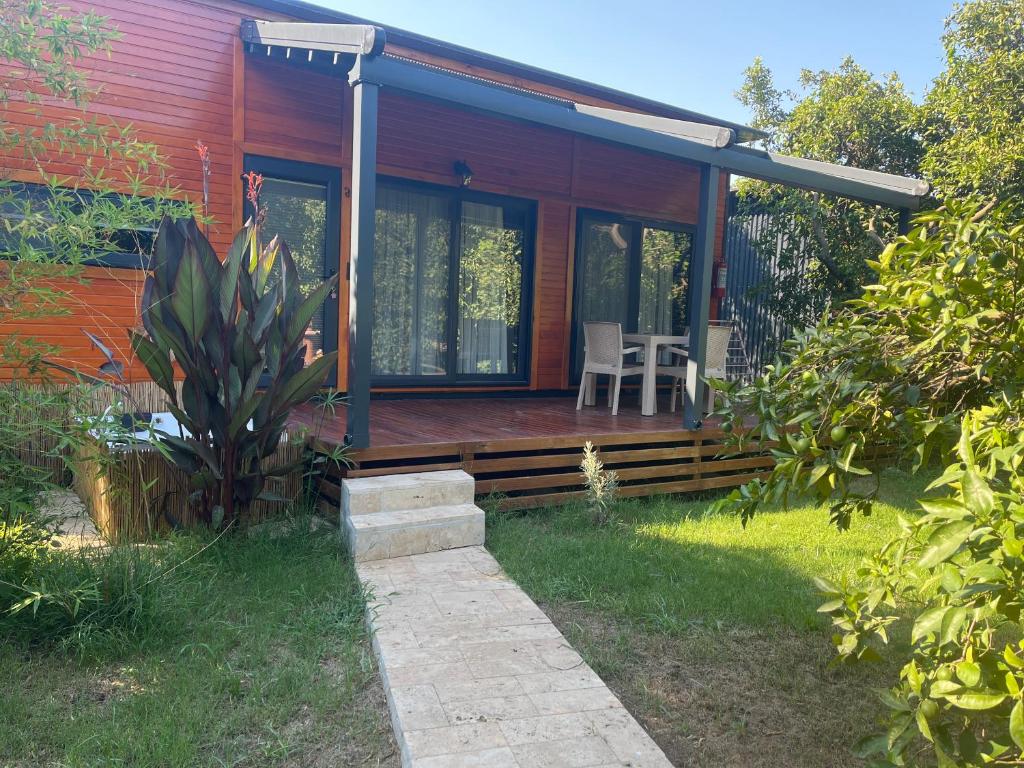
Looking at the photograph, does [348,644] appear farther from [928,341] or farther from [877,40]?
[877,40]

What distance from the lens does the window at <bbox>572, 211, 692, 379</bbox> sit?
7980mm

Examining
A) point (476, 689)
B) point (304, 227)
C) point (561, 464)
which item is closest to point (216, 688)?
point (476, 689)

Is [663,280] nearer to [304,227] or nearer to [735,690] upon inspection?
[304,227]

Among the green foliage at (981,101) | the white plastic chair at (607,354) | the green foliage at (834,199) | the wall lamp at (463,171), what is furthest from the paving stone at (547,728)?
the green foliage at (834,199)

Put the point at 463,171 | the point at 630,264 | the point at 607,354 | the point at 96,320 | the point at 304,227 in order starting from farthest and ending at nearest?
the point at 630,264 → the point at 463,171 → the point at 607,354 → the point at 304,227 → the point at 96,320

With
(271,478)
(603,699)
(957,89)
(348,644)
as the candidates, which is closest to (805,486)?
(603,699)

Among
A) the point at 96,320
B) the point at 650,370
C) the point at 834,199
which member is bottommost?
the point at 650,370

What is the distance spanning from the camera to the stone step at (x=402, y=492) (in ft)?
12.9

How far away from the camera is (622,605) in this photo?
3234 millimetres

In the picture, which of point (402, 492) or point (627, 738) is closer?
point (627, 738)

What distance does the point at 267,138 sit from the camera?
5.89 meters

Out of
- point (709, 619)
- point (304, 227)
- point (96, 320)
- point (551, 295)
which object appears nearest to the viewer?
point (709, 619)

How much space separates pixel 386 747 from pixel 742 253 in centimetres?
1055

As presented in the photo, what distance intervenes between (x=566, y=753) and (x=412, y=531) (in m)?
1.86
